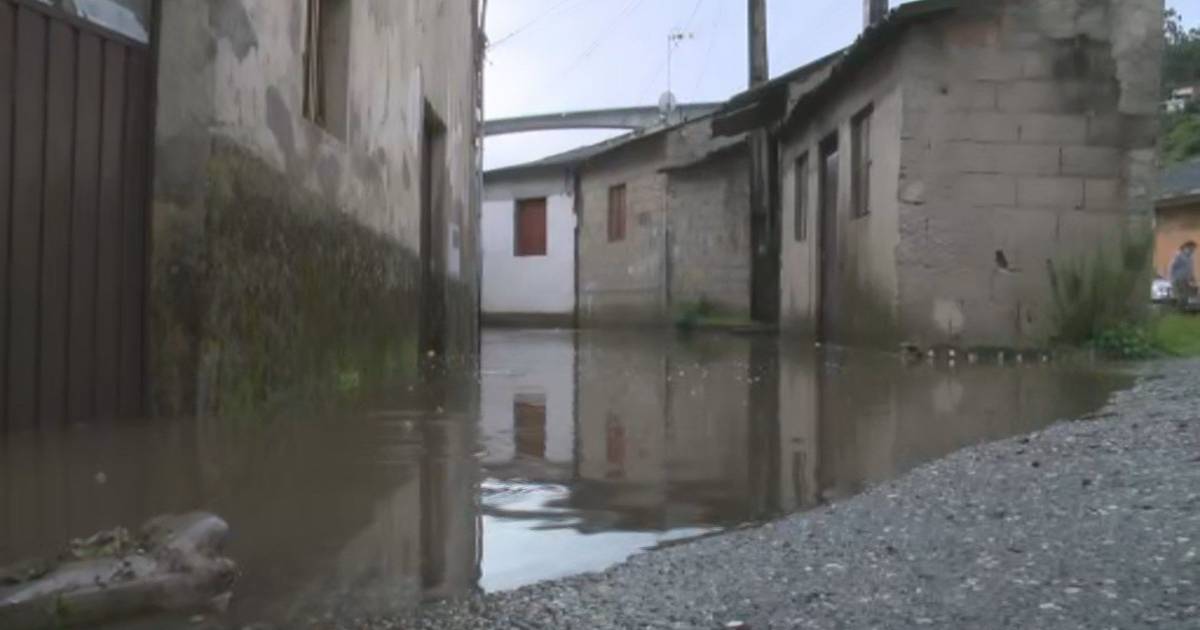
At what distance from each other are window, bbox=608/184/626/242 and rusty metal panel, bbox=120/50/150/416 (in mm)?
20443

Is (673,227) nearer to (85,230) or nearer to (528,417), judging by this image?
(528,417)

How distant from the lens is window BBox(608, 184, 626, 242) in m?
25.8

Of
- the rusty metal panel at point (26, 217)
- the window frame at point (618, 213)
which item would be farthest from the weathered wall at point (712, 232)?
the rusty metal panel at point (26, 217)

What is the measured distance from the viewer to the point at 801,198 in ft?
55.0

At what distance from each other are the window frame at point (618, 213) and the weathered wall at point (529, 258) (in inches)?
69.2

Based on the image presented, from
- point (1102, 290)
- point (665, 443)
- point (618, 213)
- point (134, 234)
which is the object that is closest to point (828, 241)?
point (1102, 290)

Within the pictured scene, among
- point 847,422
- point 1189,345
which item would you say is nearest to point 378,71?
point 847,422

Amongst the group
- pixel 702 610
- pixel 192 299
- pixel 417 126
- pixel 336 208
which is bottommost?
pixel 702 610

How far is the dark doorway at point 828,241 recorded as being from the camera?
46.2 ft

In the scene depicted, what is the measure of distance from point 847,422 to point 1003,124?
18.3 ft

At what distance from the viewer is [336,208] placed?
705 cm

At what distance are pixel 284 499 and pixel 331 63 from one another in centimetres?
392

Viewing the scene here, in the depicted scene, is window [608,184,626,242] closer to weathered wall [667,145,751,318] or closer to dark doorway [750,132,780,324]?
weathered wall [667,145,751,318]

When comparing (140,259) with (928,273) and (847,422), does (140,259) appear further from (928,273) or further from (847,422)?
(928,273)
